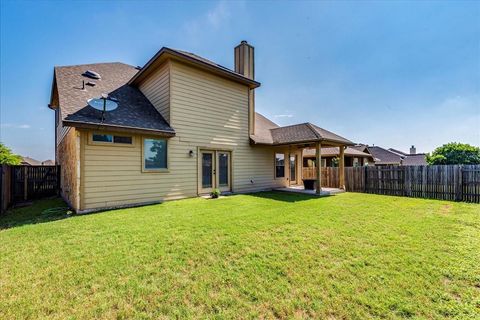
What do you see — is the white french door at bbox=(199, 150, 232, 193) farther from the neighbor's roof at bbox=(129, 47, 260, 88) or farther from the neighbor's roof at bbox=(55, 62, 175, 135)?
the neighbor's roof at bbox=(129, 47, 260, 88)

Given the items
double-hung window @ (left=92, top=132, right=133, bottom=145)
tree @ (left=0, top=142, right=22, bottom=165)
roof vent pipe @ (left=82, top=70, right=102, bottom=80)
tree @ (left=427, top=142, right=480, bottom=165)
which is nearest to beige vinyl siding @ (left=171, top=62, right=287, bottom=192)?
double-hung window @ (left=92, top=132, right=133, bottom=145)

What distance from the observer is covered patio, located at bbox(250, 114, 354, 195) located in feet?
34.3

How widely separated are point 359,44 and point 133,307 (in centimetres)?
1420

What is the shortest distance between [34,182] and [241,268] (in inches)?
483

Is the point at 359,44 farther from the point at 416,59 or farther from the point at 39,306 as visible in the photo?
the point at 39,306

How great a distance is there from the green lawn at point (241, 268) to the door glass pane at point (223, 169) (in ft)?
16.1

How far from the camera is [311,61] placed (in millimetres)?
12320

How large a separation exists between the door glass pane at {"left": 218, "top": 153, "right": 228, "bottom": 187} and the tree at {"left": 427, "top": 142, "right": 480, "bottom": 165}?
75.1ft

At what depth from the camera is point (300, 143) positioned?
10.7 m

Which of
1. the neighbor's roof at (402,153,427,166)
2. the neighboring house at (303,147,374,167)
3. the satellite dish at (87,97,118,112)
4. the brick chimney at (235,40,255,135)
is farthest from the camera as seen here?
the neighbor's roof at (402,153,427,166)

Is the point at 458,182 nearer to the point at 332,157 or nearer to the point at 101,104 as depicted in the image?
the point at 332,157

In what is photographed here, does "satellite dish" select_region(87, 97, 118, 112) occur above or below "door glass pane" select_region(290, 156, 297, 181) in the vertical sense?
above

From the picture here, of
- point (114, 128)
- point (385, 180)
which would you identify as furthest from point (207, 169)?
point (385, 180)

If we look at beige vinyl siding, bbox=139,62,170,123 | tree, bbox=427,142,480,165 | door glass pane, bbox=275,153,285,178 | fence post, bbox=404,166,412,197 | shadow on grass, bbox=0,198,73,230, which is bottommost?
shadow on grass, bbox=0,198,73,230
